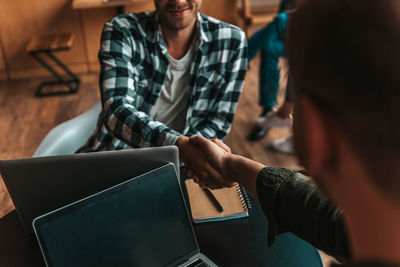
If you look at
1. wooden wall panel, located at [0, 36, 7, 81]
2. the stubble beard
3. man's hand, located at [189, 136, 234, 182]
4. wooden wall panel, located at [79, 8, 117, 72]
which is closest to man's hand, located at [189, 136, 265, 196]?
man's hand, located at [189, 136, 234, 182]

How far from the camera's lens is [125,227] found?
2.70 feet

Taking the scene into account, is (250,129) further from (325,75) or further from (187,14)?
(325,75)

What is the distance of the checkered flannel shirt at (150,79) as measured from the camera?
137 centimetres

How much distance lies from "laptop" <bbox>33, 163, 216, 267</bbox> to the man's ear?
49cm

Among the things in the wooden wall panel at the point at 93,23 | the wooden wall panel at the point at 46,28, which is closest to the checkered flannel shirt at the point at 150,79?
the wooden wall panel at the point at 46,28

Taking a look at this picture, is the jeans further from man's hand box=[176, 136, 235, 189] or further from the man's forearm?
the man's forearm

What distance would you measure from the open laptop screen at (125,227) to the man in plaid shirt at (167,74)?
0.48 meters

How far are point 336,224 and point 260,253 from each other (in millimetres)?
266

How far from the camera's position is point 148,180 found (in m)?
0.86

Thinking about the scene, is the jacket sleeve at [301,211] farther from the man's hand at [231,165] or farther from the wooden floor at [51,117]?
the wooden floor at [51,117]

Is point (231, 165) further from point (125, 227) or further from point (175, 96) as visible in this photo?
point (175, 96)

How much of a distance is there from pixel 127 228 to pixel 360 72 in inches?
24.5

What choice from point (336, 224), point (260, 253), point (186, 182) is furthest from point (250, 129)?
point (336, 224)

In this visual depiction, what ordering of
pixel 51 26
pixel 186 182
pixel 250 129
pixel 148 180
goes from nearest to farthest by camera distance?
pixel 148 180
pixel 186 182
pixel 250 129
pixel 51 26
